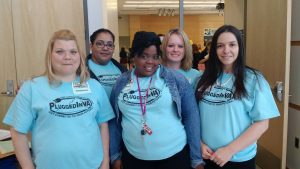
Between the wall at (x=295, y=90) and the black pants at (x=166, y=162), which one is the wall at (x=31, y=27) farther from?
the wall at (x=295, y=90)

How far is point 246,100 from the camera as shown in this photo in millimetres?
1562

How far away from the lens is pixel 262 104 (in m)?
1.55

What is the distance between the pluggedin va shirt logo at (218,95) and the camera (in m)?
1.58

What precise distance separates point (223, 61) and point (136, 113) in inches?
23.0

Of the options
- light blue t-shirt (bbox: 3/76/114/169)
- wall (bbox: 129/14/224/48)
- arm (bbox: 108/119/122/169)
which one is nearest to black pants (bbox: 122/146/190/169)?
arm (bbox: 108/119/122/169)

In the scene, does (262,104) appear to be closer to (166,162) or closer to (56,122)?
(166,162)

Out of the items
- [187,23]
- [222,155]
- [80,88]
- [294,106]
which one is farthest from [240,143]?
[187,23]

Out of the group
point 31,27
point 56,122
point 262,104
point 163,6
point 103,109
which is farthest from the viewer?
point 163,6

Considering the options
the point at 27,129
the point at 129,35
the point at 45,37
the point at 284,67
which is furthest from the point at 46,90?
the point at 129,35

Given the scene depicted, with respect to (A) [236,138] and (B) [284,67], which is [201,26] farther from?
(A) [236,138]

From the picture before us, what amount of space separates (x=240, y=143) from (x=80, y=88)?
3.04 feet

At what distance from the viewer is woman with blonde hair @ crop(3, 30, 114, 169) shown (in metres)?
1.46

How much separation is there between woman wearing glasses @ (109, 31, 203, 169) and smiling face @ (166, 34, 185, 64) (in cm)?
33

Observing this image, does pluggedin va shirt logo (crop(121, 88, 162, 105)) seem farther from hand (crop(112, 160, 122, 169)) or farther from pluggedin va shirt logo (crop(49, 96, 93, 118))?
hand (crop(112, 160, 122, 169))
